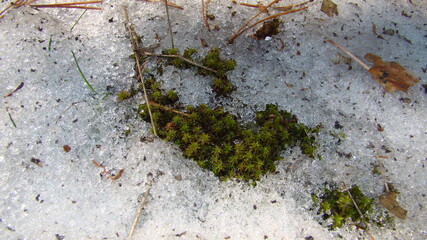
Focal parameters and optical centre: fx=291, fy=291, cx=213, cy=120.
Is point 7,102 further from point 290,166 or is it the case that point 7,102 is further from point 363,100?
point 363,100

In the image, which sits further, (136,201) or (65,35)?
(65,35)

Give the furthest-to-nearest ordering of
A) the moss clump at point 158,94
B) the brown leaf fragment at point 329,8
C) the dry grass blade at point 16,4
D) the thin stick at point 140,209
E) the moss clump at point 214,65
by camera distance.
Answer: the brown leaf fragment at point 329,8 < the dry grass blade at point 16,4 < the moss clump at point 214,65 < the moss clump at point 158,94 < the thin stick at point 140,209

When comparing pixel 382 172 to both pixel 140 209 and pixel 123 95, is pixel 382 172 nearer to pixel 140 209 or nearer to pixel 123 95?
pixel 140 209

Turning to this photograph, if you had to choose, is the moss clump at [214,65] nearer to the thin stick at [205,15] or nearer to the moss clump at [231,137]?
the moss clump at [231,137]

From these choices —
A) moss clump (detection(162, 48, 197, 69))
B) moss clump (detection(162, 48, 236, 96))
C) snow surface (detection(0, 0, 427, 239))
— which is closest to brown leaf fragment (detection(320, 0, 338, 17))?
snow surface (detection(0, 0, 427, 239))

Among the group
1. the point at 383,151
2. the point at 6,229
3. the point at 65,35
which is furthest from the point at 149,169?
the point at 383,151

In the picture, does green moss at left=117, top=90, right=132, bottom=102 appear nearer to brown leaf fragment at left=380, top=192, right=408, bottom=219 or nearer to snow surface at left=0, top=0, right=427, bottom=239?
snow surface at left=0, top=0, right=427, bottom=239

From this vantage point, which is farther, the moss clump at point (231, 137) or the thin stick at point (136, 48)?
the thin stick at point (136, 48)

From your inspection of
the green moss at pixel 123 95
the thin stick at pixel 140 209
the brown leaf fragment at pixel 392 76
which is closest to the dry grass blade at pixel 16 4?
the green moss at pixel 123 95
